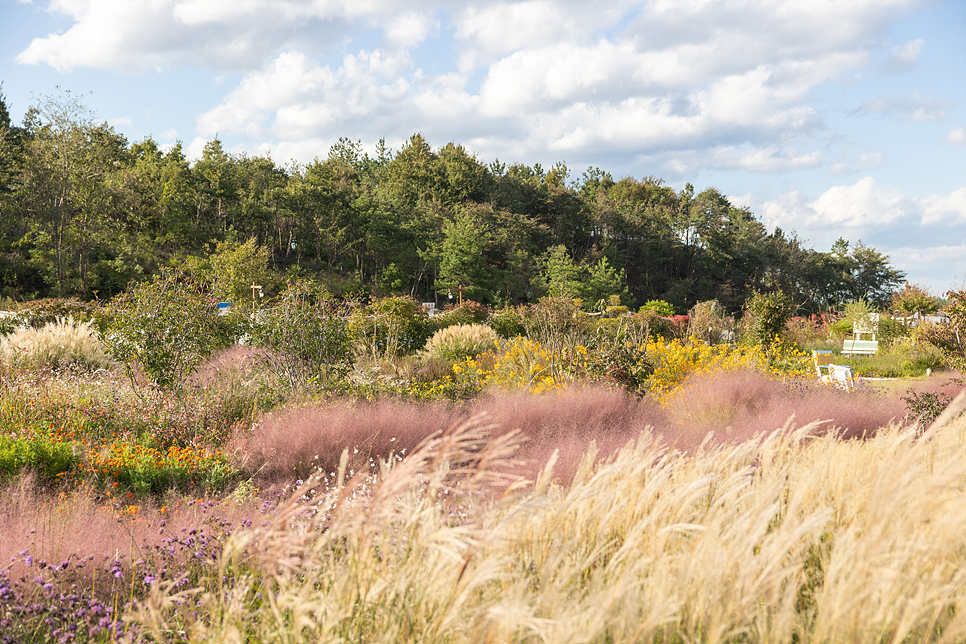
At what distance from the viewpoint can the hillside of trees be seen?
21.3 metres

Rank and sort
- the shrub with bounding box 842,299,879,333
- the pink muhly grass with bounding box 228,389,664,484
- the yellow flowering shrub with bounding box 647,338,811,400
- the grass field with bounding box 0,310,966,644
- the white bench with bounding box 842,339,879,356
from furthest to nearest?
the shrub with bounding box 842,299,879,333
the white bench with bounding box 842,339,879,356
the yellow flowering shrub with bounding box 647,338,811,400
the pink muhly grass with bounding box 228,389,664,484
the grass field with bounding box 0,310,966,644

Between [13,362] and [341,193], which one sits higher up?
[341,193]

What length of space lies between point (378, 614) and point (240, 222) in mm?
28772

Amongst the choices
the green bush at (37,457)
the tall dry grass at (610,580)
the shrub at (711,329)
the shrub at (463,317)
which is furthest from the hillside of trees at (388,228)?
the tall dry grass at (610,580)

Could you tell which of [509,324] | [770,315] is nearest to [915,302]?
[770,315]

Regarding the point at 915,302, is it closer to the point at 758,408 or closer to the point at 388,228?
the point at 758,408

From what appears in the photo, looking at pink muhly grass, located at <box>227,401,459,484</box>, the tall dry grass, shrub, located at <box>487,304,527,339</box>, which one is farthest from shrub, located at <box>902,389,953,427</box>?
shrub, located at <box>487,304,527,339</box>

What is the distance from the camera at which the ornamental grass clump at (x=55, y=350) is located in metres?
7.93

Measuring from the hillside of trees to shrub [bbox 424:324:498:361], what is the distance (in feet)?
24.8

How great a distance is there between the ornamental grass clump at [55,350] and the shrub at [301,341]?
279 cm

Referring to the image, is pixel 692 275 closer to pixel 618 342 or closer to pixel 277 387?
pixel 618 342

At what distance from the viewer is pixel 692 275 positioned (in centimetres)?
4153

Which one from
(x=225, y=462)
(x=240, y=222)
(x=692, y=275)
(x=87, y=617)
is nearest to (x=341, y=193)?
(x=240, y=222)

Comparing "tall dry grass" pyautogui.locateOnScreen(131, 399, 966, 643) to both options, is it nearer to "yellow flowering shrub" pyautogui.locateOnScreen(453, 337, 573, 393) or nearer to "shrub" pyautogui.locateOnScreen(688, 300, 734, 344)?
"yellow flowering shrub" pyautogui.locateOnScreen(453, 337, 573, 393)
